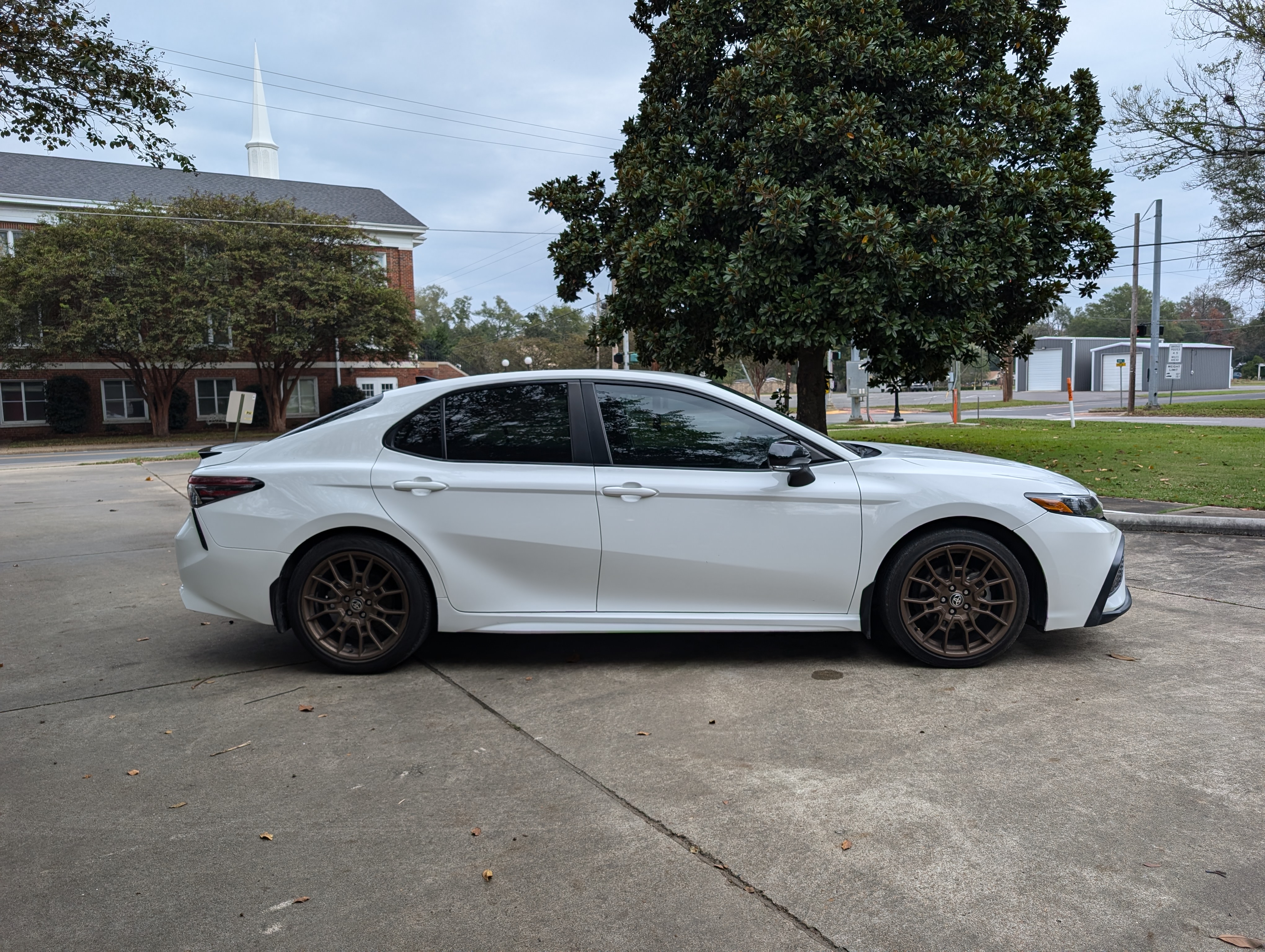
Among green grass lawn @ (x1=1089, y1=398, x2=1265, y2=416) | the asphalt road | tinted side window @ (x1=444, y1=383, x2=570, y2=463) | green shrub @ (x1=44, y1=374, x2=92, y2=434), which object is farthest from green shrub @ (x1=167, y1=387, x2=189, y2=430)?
tinted side window @ (x1=444, y1=383, x2=570, y2=463)

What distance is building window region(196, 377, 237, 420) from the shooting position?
42281 millimetres

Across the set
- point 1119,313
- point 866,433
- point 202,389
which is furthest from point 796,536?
point 1119,313

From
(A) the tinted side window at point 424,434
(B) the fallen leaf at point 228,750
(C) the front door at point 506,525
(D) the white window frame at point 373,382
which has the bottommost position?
(B) the fallen leaf at point 228,750

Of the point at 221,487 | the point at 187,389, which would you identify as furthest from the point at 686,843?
the point at 187,389

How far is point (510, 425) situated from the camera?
493cm

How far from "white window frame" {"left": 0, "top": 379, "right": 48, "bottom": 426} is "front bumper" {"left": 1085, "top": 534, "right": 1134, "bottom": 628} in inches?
1676

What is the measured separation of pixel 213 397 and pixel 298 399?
3685 mm

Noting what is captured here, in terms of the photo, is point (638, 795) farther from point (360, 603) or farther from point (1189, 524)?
point (1189, 524)

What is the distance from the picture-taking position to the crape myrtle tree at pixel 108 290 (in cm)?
3259

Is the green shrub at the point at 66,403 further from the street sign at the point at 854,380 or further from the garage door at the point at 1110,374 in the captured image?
the garage door at the point at 1110,374

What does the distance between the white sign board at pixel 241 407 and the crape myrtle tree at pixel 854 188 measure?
471 inches

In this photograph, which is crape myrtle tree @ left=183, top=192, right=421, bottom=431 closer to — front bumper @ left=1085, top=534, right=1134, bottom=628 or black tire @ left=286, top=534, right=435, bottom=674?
black tire @ left=286, top=534, right=435, bottom=674

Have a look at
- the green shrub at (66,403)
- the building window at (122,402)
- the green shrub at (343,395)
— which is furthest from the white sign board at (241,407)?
the building window at (122,402)

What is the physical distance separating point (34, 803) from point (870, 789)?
9.93 feet
